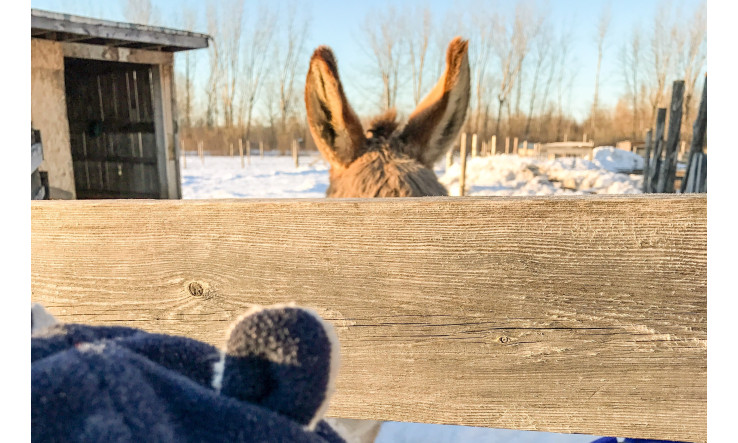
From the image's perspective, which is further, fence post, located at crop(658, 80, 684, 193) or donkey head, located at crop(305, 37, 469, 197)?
fence post, located at crop(658, 80, 684, 193)

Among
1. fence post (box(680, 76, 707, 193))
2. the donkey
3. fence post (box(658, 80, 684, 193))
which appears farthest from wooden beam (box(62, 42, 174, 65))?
fence post (box(658, 80, 684, 193))

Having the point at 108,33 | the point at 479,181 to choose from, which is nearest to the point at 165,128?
the point at 108,33

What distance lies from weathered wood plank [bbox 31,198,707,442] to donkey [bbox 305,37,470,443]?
117 centimetres

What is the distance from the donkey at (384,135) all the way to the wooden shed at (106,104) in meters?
4.89

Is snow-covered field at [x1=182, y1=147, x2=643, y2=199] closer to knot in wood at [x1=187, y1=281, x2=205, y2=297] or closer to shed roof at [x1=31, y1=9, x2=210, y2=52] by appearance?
shed roof at [x1=31, y1=9, x2=210, y2=52]

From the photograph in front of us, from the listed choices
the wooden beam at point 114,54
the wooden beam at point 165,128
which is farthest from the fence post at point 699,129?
the wooden beam at point 114,54

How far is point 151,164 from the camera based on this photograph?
25.9 feet

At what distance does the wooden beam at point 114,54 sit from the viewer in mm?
6000

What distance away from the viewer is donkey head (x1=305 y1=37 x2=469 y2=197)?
2.29 m

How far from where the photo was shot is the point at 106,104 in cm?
819

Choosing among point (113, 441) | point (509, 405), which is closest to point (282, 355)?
point (113, 441)

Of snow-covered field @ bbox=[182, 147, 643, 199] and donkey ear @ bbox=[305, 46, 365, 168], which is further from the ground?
donkey ear @ bbox=[305, 46, 365, 168]

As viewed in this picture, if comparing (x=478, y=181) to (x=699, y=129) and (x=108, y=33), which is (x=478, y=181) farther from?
(x=108, y=33)

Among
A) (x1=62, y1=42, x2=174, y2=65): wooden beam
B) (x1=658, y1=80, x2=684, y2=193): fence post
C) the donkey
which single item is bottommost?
the donkey
